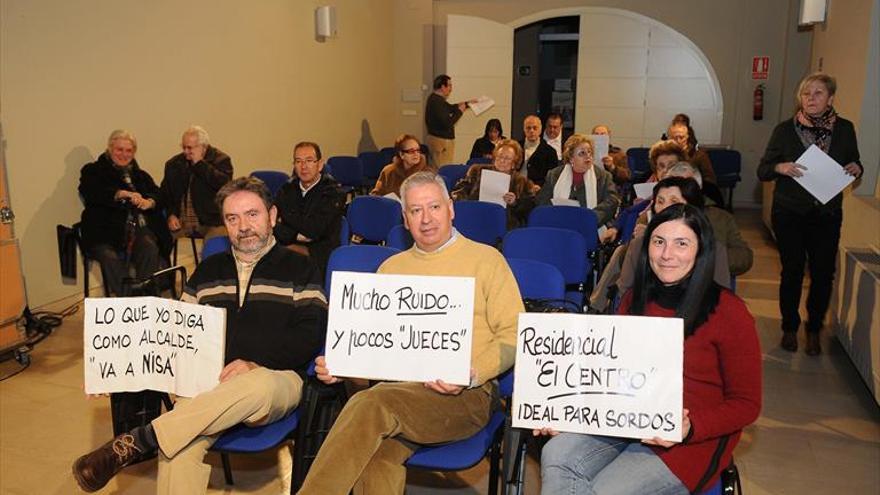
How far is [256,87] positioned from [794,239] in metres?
5.74

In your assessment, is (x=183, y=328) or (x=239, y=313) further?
(x=239, y=313)

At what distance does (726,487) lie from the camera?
2.05 metres

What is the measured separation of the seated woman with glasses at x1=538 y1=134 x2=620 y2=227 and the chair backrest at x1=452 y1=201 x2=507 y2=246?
0.73m

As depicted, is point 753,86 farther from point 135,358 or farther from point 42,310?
point 135,358

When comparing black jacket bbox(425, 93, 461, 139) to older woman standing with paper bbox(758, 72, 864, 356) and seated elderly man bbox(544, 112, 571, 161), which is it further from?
older woman standing with paper bbox(758, 72, 864, 356)

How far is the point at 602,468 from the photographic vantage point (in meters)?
2.15

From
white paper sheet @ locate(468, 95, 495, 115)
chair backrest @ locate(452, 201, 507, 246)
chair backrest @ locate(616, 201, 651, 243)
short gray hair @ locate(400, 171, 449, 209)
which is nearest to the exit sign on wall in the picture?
white paper sheet @ locate(468, 95, 495, 115)

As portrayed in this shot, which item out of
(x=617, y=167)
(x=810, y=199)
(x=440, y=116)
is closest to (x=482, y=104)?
(x=440, y=116)

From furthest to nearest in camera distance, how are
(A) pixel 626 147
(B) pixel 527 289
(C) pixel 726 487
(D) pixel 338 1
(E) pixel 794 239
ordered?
1. (A) pixel 626 147
2. (D) pixel 338 1
3. (E) pixel 794 239
4. (B) pixel 527 289
5. (C) pixel 726 487

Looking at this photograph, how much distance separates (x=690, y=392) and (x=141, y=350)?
1.76 metres

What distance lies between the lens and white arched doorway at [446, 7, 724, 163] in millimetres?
10617

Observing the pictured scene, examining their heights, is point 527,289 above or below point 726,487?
above

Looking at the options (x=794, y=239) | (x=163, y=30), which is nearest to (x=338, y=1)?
Result: (x=163, y=30)

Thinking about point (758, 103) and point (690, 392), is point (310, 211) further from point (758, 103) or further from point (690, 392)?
point (758, 103)
